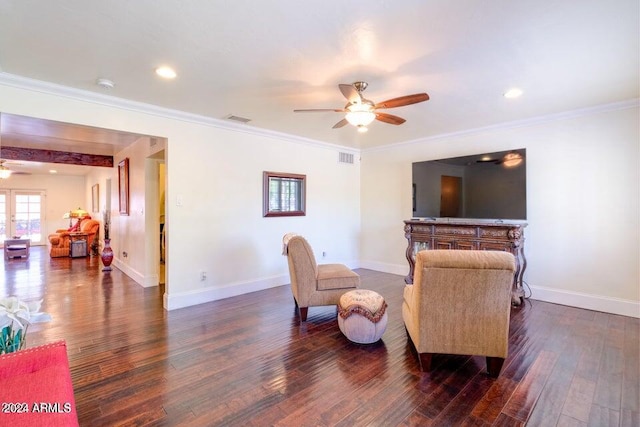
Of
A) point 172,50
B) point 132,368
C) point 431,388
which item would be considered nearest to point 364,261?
point 431,388

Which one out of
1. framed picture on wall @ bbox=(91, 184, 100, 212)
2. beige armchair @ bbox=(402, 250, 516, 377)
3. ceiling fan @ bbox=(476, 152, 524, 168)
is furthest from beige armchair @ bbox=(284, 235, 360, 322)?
framed picture on wall @ bbox=(91, 184, 100, 212)

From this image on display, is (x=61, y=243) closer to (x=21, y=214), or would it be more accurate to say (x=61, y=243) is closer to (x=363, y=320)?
(x=21, y=214)

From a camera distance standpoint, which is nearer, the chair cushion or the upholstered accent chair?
the chair cushion

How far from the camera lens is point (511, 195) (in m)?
4.23

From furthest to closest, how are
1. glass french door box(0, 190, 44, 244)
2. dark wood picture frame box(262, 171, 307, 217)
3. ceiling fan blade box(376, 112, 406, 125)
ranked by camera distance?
glass french door box(0, 190, 44, 244) < dark wood picture frame box(262, 171, 307, 217) < ceiling fan blade box(376, 112, 406, 125)

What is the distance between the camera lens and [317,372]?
238 cm

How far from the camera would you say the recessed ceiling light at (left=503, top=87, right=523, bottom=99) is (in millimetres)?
3174

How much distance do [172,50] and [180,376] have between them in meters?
2.46

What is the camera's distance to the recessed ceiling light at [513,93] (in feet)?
10.4

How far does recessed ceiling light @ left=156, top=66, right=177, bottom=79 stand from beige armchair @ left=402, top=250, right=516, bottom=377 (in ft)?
8.48

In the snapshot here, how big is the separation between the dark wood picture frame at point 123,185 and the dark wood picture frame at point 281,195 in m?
2.79

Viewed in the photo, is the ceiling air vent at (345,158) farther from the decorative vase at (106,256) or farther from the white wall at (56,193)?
the white wall at (56,193)

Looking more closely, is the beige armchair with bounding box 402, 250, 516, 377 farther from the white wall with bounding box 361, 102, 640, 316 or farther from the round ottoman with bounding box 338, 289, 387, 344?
the white wall with bounding box 361, 102, 640, 316

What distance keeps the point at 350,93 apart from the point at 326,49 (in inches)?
15.2
